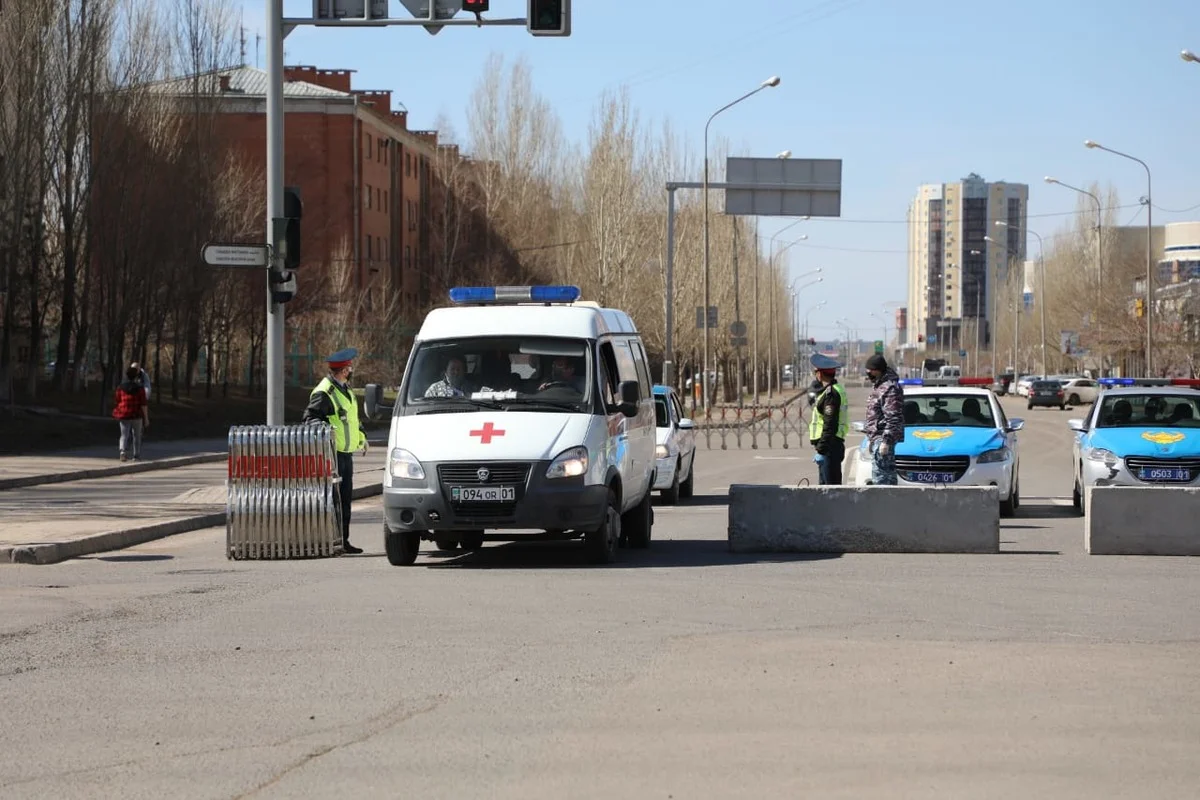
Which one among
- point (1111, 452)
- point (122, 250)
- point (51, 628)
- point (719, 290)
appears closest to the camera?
point (51, 628)

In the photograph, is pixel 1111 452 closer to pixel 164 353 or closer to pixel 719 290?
pixel 164 353

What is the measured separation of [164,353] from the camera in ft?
208

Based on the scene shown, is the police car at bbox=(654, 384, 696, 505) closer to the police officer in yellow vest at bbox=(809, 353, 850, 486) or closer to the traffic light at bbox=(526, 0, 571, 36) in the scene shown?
the police officer in yellow vest at bbox=(809, 353, 850, 486)

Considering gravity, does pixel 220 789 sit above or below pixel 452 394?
below

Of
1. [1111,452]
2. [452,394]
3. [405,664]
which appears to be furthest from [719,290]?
[405,664]

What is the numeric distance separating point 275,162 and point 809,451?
75.3 feet

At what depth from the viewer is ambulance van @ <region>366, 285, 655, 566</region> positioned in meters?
13.8

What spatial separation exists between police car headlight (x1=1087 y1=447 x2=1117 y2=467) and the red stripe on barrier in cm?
940

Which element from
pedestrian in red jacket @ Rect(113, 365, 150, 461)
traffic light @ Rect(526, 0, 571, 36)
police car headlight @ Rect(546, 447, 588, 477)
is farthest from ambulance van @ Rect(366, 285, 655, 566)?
pedestrian in red jacket @ Rect(113, 365, 150, 461)

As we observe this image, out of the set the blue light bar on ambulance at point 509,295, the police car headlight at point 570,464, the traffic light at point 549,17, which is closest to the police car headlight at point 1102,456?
the blue light bar on ambulance at point 509,295

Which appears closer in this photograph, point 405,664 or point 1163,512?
point 405,664

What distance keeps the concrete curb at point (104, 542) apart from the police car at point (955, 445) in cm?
768

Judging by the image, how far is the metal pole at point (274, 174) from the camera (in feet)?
63.6

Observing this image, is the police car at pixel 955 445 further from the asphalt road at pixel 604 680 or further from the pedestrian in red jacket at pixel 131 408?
the pedestrian in red jacket at pixel 131 408
